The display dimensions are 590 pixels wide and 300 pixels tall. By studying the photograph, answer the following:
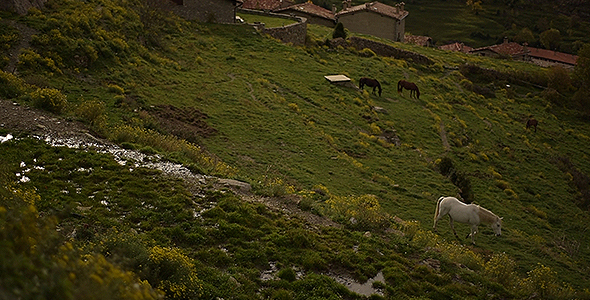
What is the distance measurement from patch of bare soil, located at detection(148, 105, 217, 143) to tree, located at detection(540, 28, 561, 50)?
130542mm

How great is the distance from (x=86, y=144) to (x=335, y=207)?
326 inches

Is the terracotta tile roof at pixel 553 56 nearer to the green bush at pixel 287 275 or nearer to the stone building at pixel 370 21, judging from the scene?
the stone building at pixel 370 21

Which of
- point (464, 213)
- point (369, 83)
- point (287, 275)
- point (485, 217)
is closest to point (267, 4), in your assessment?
point (369, 83)

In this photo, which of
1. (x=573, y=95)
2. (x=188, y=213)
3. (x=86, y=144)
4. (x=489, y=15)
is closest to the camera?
(x=188, y=213)

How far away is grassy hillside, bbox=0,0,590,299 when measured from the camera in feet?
38.6

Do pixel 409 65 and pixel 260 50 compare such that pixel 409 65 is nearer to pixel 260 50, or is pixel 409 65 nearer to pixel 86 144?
pixel 260 50

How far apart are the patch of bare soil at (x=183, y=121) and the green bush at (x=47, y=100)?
4.92 meters

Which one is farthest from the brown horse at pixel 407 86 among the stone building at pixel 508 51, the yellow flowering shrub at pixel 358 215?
the stone building at pixel 508 51

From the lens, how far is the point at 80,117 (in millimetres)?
18328

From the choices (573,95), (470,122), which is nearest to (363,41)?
(470,122)

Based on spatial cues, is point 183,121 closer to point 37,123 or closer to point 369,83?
point 37,123

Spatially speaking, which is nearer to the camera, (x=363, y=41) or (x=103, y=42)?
(x=103, y=42)

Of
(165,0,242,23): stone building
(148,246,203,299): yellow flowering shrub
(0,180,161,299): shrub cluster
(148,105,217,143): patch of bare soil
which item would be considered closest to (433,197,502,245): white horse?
(148,105,217,143): patch of bare soil

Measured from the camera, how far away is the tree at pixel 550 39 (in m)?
135
